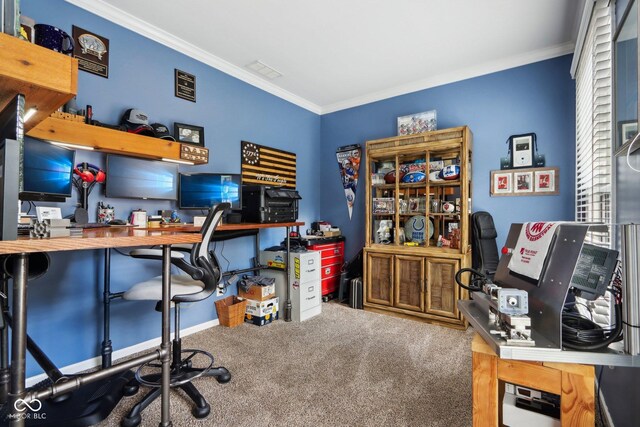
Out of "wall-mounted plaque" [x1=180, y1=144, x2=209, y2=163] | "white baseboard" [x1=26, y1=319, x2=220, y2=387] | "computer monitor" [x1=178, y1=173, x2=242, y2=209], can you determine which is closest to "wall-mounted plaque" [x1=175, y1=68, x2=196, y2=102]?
"wall-mounted plaque" [x1=180, y1=144, x2=209, y2=163]

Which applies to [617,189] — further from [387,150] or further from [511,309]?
[387,150]

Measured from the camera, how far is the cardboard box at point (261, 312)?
2984mm

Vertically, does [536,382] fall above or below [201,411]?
above

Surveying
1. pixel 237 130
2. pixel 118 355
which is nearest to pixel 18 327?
pixel 118 355

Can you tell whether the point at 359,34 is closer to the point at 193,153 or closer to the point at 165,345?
the point at 193,153

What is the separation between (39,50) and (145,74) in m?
1.79

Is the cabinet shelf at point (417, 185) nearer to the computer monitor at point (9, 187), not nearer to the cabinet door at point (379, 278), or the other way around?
the cabinet door at point (379, 278)

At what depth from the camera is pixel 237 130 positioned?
11.0 ft

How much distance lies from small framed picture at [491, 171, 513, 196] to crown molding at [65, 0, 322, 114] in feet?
9.04

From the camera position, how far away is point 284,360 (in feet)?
7.39

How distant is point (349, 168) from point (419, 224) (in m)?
1.34

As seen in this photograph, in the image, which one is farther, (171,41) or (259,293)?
(259,293)

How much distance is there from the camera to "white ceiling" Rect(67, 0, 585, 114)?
2314mm

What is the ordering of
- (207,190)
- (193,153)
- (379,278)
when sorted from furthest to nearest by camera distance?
(379,278), (207,190), (193,153)
